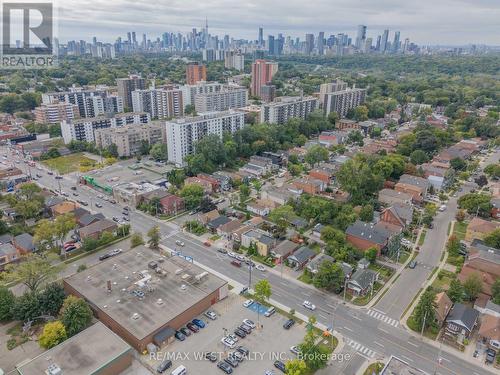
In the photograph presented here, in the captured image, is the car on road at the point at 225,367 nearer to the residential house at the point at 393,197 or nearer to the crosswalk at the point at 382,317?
the crosswalk at the point at 382,317

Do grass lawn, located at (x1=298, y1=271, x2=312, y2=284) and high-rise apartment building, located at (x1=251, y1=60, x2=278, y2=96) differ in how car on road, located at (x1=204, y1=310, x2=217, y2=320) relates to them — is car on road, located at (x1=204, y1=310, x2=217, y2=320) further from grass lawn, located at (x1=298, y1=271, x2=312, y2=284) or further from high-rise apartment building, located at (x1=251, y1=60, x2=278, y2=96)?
high-rise apartment building, located at (x1=251, y1=60, x2=278, y2=96)

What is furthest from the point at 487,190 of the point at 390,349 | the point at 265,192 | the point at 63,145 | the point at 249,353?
the point at 63,145

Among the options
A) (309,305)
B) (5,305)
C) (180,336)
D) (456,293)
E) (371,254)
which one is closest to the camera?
(180,336)

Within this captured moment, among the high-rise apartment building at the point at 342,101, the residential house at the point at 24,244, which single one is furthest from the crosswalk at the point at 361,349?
the high-rise apartment building at the point at 342,101

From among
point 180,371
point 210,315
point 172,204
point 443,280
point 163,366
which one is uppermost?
point 172,204

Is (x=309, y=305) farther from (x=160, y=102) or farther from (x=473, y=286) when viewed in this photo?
(x=160, y=102)

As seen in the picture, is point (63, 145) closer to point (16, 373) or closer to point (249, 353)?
point (16, 373)

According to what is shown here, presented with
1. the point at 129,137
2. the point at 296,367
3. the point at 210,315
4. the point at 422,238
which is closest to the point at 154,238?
the point at 210,315
